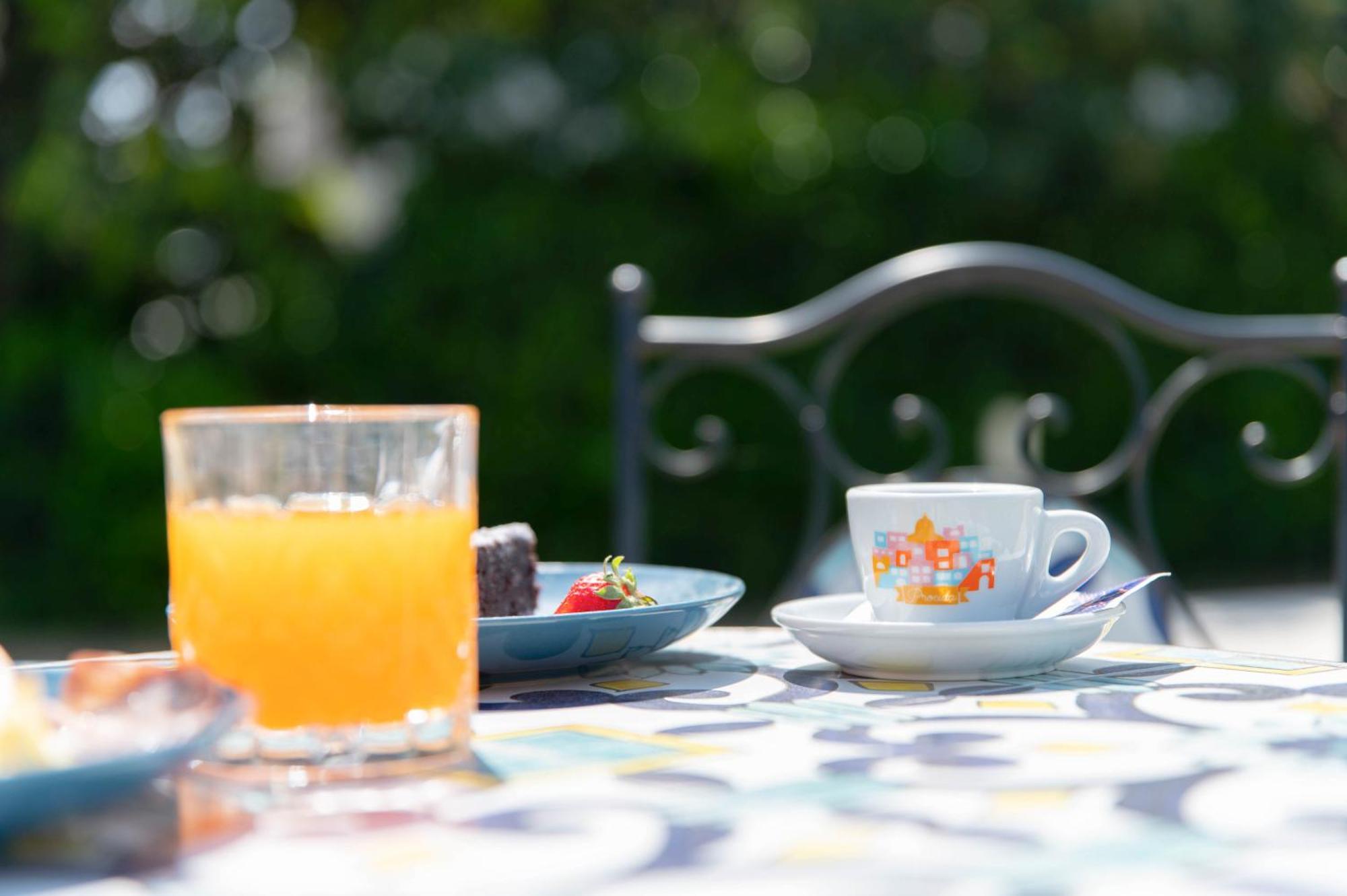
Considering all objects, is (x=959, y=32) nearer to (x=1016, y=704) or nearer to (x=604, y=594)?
(x=604, y=594)

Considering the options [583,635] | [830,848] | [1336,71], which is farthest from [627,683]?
[1336,71]

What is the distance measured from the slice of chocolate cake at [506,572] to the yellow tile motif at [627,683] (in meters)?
0.11

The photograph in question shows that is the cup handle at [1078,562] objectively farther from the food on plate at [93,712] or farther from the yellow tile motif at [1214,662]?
the food on plate at [93,712]

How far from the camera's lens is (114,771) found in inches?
20.1

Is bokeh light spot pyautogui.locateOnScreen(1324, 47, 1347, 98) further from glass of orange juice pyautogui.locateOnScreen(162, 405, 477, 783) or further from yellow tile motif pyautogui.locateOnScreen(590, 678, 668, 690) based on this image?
glass of orange juice pyautogui.locateOnScreen(162, 405, 477, 783)

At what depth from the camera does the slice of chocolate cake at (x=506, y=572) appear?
962 millimetres

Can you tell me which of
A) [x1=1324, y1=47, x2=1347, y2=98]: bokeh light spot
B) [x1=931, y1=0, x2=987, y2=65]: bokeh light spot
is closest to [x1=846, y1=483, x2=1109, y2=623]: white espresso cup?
[x1=931, y1=0, x2=987, y2=65]: bokeh light spot

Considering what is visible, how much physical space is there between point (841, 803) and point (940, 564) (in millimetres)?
329

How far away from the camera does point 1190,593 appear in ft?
18.8

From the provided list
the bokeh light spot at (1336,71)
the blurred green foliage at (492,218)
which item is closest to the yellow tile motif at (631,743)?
the blurred green foliage at (492,218)

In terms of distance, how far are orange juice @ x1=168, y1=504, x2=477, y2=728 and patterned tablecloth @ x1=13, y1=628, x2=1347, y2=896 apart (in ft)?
0.16

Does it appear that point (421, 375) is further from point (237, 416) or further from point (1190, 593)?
point (237, 416)

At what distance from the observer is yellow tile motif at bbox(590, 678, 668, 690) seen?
869mm

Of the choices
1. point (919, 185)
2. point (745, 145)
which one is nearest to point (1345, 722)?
point (745, 145)
